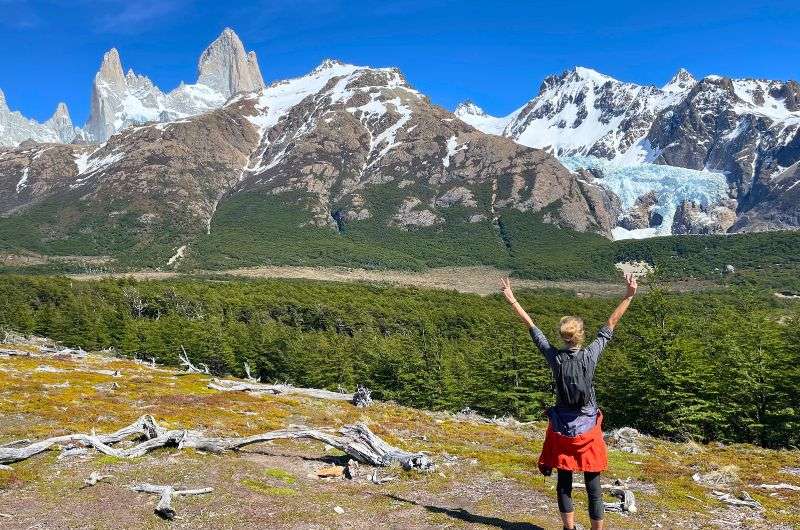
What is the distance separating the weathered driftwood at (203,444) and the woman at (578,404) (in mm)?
10607

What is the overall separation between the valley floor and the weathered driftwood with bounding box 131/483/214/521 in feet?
0.93

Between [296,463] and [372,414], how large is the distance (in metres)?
19.2

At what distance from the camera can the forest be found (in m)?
49.8

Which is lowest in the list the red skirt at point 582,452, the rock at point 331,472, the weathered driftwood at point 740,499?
the weathered driftwood at point 740,499

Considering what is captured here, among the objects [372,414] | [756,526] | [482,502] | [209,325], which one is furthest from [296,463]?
[209,325]

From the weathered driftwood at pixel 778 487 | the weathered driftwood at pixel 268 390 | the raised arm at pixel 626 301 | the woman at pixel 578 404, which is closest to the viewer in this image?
the woman at pixel 578 404

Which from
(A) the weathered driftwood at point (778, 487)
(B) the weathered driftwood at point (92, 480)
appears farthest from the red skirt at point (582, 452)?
(B) the weathered driftwood at point (92, 480)

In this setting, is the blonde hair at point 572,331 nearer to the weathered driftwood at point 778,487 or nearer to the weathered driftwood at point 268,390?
the weathered driftwood at point 778,487

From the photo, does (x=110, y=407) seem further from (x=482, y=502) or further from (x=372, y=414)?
(x=482, y=502)

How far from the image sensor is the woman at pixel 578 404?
1289cm

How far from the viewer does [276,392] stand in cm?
5572

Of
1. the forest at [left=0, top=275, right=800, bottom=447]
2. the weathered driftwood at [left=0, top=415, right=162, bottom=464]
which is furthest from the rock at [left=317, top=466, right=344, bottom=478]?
the forest at [left=0, top=275, right=800, bottom=447]

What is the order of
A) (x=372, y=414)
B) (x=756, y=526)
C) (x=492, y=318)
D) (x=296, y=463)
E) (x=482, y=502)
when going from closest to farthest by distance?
(x=756, y=526), (x=482, y=502), (x=296, y=463), (x=372, y=414), (x=492, y=318)

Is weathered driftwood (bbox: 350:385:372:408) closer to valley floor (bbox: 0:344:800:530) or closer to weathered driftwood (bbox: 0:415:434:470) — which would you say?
valley floor (bbox: 0:344:800:530)
